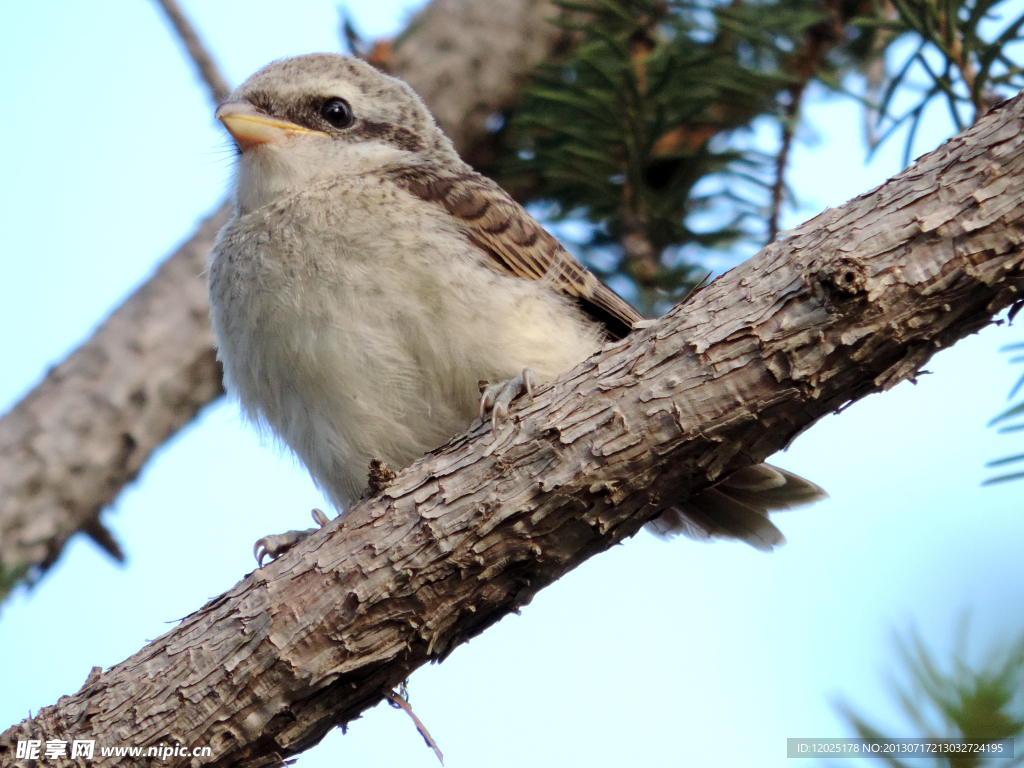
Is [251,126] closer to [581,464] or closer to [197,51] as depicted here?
[197,51]

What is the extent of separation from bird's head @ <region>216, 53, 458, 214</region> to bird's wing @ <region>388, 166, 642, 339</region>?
0.30 metres

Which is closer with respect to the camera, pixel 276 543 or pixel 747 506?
pixel 276 543

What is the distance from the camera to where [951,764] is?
8.20 feet

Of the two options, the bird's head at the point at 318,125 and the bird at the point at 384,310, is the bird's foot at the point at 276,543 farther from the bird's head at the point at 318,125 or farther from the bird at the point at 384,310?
the bird's head at the point at 318,125

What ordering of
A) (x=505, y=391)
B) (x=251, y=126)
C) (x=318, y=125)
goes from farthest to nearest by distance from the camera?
(x=318, y=125)
(x=251, y=126)
(x=505, y=391)

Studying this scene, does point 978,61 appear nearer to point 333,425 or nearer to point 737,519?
point 737,519

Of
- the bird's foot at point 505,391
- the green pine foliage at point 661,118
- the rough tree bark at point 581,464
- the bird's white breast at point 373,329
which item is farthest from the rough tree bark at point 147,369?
the bird's foot at point 505,391

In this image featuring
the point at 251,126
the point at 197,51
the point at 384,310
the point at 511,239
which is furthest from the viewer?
the point at 197,51

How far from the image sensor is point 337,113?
486cm

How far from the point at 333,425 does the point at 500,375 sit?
0.64 meters

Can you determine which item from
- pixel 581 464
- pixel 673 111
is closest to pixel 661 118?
pixel 673 111

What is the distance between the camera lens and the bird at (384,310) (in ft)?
12.5

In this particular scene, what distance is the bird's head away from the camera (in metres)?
4.52

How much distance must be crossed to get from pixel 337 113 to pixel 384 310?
1.47 m
